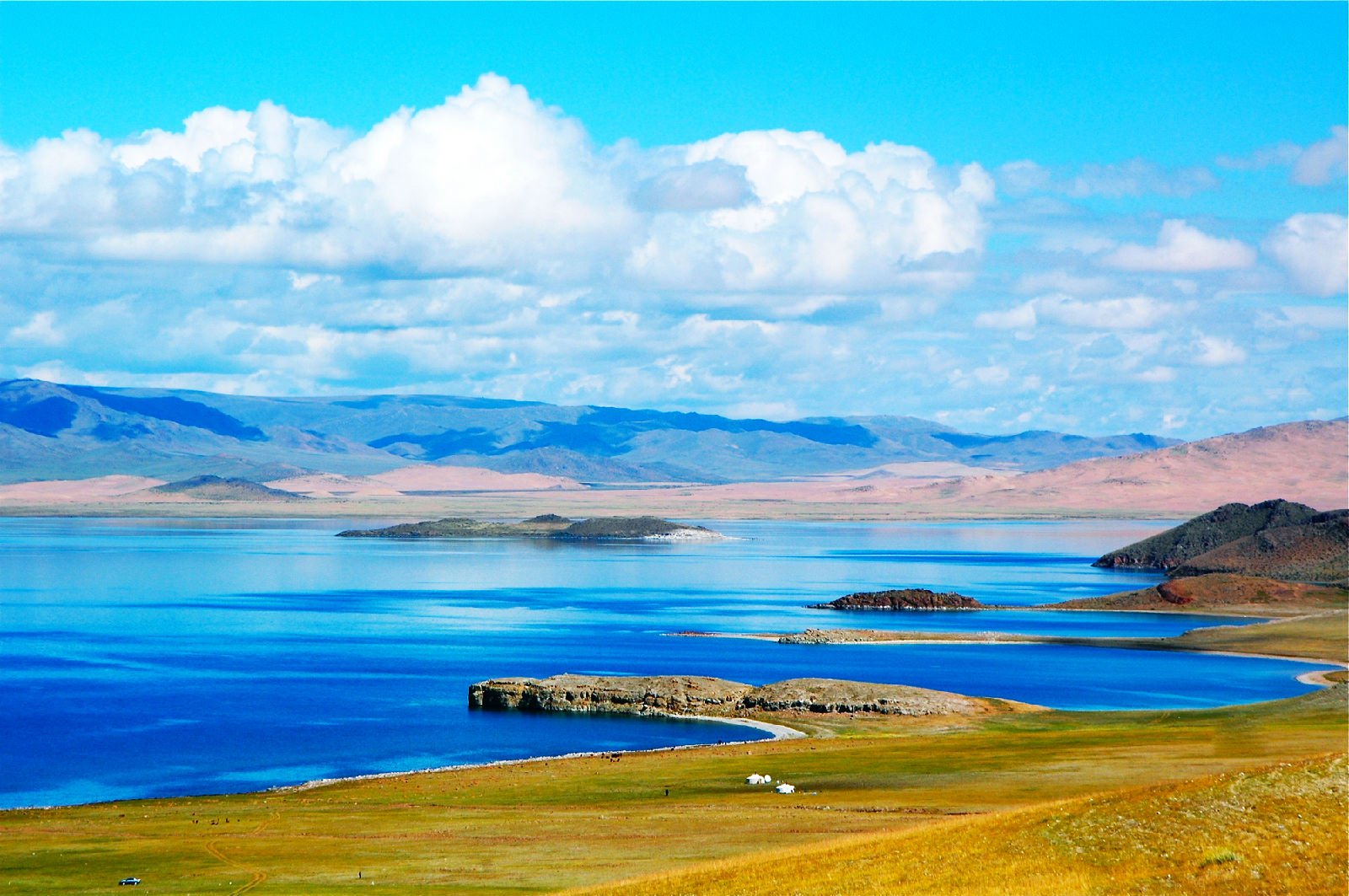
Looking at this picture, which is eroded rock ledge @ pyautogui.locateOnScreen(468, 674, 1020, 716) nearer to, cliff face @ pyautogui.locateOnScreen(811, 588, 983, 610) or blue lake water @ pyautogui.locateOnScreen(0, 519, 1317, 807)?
blue lake water @ pyautogui.locateOnScreen(0, 519, 1317, 807)

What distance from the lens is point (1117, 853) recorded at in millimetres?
30703

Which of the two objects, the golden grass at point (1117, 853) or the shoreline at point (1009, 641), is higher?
the shoreline at point (1009, 641)

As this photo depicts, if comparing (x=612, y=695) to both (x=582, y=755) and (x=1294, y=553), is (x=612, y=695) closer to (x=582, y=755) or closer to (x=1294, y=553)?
(x=582, y=755)

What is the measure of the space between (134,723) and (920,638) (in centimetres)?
6362

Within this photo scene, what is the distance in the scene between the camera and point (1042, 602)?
156625 mm

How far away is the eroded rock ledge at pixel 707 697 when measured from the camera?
268ft

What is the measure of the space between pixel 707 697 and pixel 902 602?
71.2 metres

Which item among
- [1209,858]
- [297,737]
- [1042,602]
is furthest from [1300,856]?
[1042,602]

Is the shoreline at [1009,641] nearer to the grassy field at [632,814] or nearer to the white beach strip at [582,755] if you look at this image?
the white beach strip at [582,755]

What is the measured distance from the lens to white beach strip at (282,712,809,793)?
62.3 meters

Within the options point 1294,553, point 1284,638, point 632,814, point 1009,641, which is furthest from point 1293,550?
point 632,814

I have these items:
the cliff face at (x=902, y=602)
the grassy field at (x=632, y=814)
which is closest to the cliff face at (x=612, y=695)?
the grassy field at (x=632, y=814)

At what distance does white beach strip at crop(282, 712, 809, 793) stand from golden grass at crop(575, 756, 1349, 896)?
96.1 feet

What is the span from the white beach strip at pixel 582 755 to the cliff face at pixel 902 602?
231 feet
